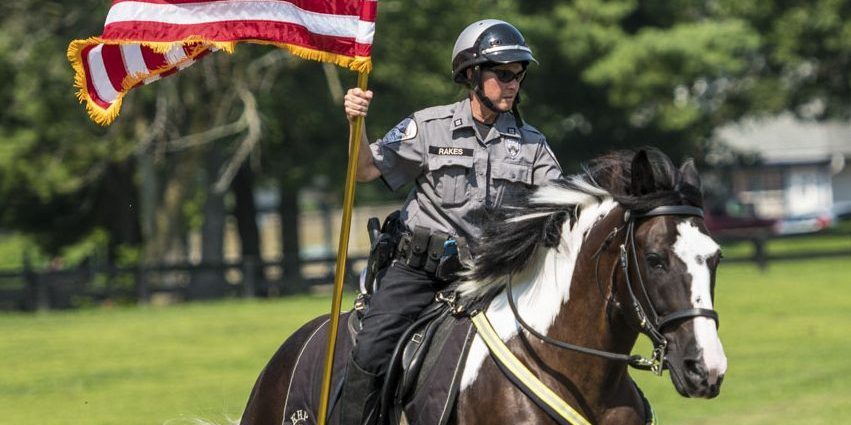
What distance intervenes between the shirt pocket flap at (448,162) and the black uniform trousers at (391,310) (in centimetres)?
48

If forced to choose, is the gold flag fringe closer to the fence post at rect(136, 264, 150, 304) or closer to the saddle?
the saddle

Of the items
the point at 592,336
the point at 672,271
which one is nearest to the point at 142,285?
the point at 592,336

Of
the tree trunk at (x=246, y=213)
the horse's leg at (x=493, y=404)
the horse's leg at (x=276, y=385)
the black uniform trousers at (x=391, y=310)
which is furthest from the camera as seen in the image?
the tree trunk at (x=246, y=213)

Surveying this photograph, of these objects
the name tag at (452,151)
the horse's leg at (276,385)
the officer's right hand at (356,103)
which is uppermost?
the officer's right hand at (356,103)

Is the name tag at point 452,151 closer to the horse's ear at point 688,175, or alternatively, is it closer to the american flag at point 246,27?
the american flag at point 246,27

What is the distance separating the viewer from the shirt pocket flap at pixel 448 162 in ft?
21.4

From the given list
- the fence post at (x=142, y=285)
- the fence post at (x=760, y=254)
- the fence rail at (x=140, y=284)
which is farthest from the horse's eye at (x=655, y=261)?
the fence post at (x=760, y=254)

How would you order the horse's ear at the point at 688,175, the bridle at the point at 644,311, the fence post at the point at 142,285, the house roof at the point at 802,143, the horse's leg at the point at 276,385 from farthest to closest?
the house roof at the point at 802,143 → the fence post at the point at 142,285 → the horse's leg at the point at 276,385 → the horse's ear at the point at 688,175 → the bridle at the point at 644,311

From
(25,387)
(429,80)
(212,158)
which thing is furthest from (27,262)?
(25,387)

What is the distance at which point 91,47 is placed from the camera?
7.07m

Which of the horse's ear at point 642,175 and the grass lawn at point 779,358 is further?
the grass lawn at point 779,358

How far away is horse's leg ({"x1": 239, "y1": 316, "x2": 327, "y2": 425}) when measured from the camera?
24.0 ft

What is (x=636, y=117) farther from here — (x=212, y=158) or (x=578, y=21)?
(x=212, y=158)

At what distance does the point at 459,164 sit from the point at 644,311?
4.35ft
